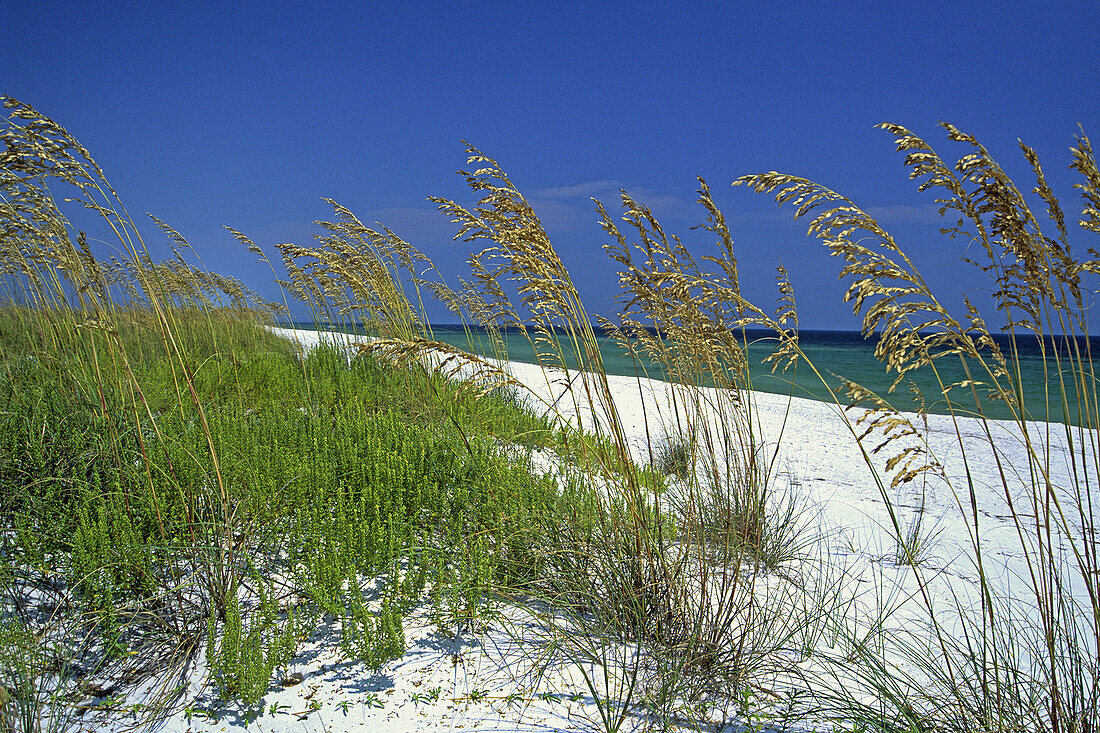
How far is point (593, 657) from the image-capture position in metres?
2.12

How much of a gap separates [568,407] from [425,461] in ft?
15.5

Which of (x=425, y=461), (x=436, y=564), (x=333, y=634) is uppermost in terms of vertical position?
(x=425, y=461)

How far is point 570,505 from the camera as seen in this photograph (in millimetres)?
2820

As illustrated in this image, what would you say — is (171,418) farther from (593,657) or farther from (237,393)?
(593,657)

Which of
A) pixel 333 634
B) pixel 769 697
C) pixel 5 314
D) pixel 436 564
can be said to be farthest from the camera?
pixel 5 314

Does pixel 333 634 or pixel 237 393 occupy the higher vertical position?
pixel 237 393

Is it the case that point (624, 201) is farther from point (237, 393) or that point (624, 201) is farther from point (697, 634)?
point (237, 393)

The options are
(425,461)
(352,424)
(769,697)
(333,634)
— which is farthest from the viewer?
(352,424)

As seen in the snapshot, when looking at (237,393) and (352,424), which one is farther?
(237,393)

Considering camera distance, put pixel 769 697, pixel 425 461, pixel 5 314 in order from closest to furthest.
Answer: pixel 769 697 → pixel 425 461 → pixel 5 314

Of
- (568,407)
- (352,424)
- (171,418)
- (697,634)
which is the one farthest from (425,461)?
(568,407)

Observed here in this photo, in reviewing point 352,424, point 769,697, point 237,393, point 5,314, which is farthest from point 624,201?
point 5,314

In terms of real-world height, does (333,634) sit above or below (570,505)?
below

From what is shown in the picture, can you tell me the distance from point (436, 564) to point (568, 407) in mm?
5529
